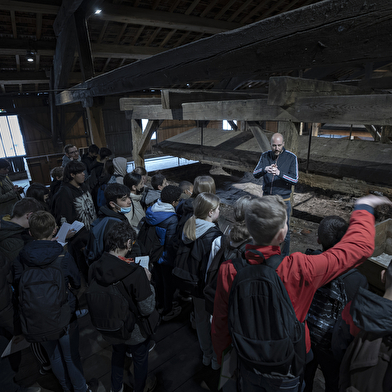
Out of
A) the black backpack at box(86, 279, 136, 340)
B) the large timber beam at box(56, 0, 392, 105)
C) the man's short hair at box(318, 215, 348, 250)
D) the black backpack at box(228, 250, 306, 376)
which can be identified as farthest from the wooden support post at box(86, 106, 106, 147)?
the black backpack at box(228, 250, 306, 376)

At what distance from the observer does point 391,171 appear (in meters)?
3.52

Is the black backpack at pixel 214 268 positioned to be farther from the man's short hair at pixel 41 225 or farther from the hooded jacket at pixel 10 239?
the hooded jacket at pixel 10 239

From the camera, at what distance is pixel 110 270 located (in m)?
1.63

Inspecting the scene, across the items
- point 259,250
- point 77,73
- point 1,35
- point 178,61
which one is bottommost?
point 259,250

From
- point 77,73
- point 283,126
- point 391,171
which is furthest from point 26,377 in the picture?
point 77,73

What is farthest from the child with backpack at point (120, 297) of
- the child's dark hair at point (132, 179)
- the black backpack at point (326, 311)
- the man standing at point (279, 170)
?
the man standing at point (279, 170)

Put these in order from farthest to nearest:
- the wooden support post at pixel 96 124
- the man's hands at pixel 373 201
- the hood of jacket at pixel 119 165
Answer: the wooden support post at pixel 96 124, the hood of jacket at pixel 119 165, the man's hands at pixel 373 201

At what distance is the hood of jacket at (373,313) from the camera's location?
1.08m

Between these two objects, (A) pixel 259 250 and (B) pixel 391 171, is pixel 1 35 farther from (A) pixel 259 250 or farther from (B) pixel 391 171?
(B) pixel 391 171

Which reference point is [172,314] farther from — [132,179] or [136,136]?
[136,136]

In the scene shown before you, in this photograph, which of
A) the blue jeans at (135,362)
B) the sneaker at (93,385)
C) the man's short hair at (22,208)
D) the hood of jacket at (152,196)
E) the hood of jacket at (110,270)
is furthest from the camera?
the hood of jacket at (152,196)

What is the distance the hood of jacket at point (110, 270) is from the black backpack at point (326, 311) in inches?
46.4

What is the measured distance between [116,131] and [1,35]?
803cm

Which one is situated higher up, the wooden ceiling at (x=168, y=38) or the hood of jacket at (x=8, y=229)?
the wooden ceiling at (x=168, y=38)
